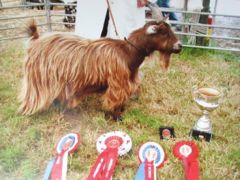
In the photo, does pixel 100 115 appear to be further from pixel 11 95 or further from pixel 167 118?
pixel 11 95

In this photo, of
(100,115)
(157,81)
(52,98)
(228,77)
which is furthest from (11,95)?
(228,77)

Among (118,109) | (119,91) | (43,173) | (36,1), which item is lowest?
(43,173)


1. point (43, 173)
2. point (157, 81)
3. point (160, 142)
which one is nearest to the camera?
point (43, 173)

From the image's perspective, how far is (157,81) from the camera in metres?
2.28

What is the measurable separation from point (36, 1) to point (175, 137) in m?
2.28

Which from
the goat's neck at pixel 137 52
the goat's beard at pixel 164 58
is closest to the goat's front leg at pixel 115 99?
the goat's neck at pixel 137 52

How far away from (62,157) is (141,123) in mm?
549

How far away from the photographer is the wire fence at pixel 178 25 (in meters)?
2.79

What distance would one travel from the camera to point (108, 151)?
1562 millimetres

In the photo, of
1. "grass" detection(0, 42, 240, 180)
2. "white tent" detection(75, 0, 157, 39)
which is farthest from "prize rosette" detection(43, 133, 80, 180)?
"white tent" detection(75, 0, 157, 39)

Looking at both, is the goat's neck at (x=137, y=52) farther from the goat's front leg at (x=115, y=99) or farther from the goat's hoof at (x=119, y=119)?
the goat's hoof at (x=119, y=119)

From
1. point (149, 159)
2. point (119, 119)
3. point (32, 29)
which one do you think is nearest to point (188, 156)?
point (149, 159)

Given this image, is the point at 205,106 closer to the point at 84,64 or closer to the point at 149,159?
the point at 149,159

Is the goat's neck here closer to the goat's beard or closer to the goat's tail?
the goat's beard
